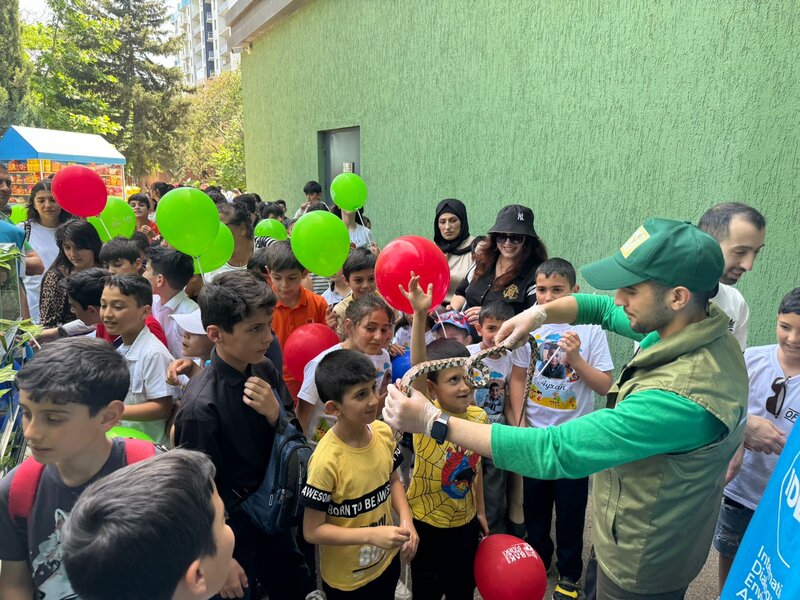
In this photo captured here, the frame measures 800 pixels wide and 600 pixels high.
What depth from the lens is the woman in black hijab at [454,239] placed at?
436 cm

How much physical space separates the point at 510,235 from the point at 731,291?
139 centimetres

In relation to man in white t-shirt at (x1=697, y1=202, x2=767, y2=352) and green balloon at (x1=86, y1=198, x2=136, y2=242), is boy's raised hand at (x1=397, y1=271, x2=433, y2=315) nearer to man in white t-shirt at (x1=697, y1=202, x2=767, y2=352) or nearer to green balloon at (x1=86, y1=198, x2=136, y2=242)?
man in white t-shirt at (x1=697, y1=202, x2=767, y2=352)

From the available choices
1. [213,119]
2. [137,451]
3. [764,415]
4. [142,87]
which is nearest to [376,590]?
[137,451]

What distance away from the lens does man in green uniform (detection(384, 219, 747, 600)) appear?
1.57 meters

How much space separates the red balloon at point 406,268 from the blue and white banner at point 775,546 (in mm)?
1808

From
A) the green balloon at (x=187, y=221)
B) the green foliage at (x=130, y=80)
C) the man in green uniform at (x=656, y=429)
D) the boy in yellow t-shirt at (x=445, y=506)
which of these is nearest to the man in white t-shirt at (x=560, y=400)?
the boy in yellow t-shirt at (x=445, y=506)

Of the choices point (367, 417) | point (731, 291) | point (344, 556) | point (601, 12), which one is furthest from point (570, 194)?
point (344, 556)

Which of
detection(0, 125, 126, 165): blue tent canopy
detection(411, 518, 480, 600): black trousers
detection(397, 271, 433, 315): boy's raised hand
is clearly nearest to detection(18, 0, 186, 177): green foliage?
detection(0, 125, 126, 165): blue tent canopy

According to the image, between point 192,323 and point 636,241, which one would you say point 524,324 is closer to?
point 636,241

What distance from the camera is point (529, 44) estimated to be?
5.36 meters

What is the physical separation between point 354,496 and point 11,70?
83.8 ft

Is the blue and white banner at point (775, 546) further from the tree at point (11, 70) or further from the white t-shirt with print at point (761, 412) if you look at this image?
the tree at point (11, 70)

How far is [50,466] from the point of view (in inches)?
66.4

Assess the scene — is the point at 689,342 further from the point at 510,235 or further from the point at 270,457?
the point at 510,235
